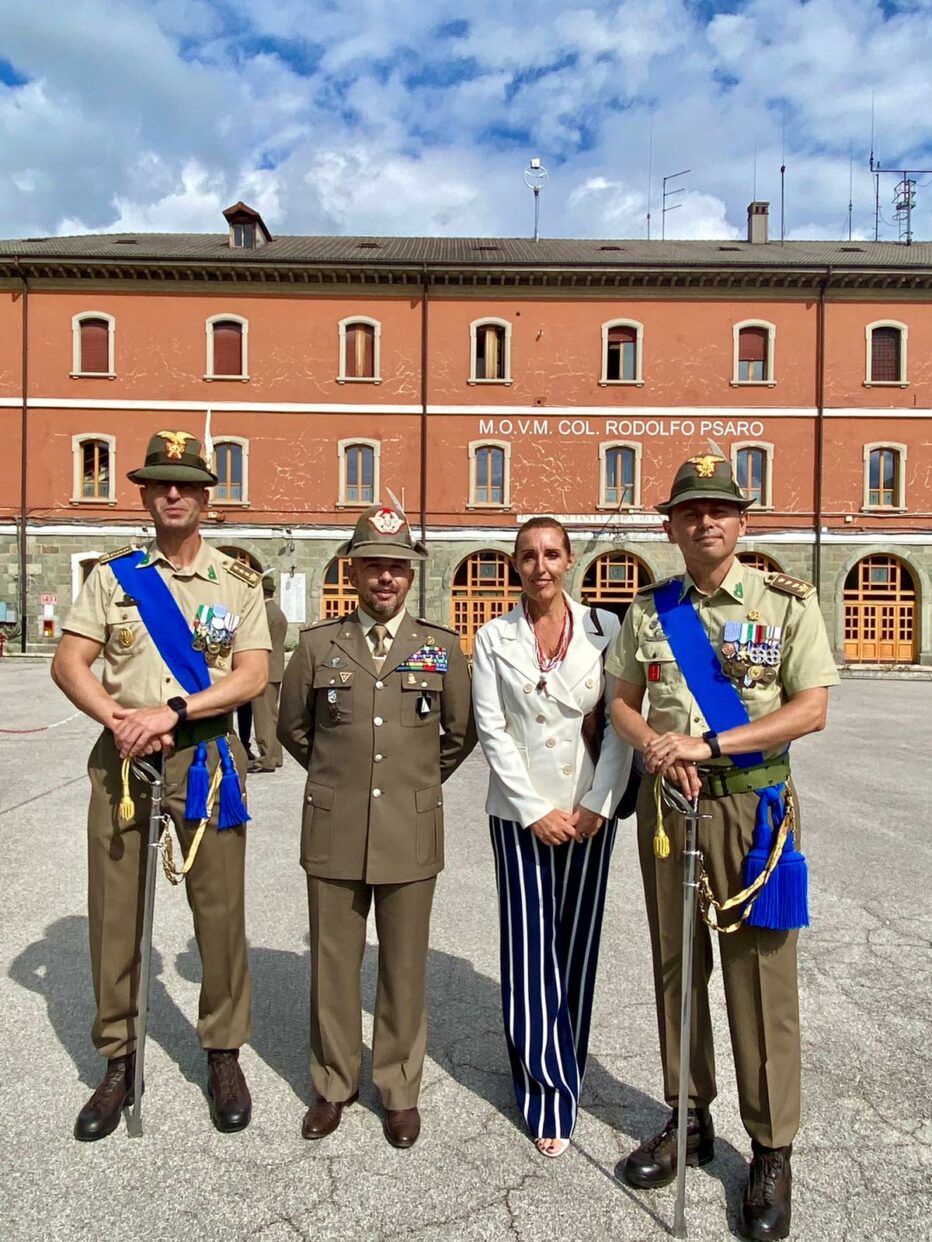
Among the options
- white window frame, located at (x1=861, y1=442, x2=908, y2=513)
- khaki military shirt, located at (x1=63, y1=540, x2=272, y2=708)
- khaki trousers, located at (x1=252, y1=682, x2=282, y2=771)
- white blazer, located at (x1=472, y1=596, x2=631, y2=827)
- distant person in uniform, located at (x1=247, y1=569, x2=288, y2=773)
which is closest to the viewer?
white blazer, located at (x1=472, y1=596, x2=631, y2=827)

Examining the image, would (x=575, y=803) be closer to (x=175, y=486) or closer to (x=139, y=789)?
(x=139, y=789)

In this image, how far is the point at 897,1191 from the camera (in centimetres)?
254

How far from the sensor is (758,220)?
29672 mm

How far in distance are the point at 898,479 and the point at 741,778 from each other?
2566 cm

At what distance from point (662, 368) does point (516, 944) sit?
24.2 metres

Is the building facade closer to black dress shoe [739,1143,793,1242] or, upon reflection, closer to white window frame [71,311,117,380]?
white window frame [71,311,117,380]

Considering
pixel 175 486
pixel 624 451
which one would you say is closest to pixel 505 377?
pixel 624 451

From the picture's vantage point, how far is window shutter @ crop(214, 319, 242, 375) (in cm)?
2494

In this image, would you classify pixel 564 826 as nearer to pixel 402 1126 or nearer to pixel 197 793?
pixel 402 1126

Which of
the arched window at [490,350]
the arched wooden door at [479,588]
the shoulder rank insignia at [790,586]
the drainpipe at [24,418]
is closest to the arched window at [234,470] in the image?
the drainpipe at [24,418]

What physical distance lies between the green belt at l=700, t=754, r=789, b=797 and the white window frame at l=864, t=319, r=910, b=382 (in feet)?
84.3

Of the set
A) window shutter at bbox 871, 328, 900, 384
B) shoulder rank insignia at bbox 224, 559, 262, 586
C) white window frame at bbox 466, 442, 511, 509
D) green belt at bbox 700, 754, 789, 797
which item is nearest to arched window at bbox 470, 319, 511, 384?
white window frame at bbox 466, 442, 511, 509

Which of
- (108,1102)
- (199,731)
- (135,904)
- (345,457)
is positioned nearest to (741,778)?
(199,731)

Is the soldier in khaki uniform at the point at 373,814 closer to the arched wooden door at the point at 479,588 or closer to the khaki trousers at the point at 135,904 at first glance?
the khaki trousers at the point at 135,904
